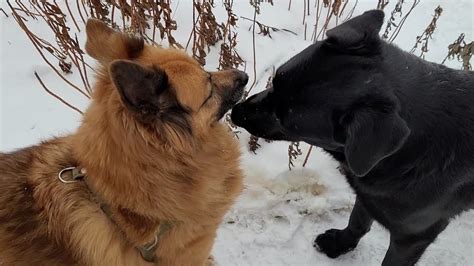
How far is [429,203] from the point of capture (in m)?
2.43

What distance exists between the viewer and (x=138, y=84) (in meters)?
1.68

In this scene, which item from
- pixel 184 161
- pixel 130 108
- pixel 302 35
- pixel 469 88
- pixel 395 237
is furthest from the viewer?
pixel 302 35

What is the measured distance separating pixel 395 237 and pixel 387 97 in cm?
98

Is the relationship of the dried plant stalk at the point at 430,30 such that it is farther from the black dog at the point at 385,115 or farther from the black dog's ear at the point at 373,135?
the black dog's ear at the point at 373,135

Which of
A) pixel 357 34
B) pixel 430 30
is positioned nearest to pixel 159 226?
pixel 357 34

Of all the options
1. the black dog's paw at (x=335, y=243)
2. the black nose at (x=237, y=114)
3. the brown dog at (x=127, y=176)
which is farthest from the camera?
the black dog's paw at (x=335, y=243)

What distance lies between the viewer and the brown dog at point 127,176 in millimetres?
1964

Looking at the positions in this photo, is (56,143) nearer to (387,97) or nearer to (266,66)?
(387,97)

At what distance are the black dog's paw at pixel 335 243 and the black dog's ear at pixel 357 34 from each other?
1.51m

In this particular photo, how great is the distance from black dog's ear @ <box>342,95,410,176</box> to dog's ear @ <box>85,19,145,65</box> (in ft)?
3.51

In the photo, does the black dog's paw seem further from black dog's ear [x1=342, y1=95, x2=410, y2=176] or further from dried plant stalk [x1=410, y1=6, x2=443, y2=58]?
dried plant stalk [x1=410, y1=6, x2=443, y2=58]

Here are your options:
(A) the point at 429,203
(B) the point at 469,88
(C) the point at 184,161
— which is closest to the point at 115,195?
(C) the point at 184,161

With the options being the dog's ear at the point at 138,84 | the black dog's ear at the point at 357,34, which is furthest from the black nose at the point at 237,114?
the dog's ear at the point at 138,84

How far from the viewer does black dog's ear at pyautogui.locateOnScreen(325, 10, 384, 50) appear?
7.45 ft
